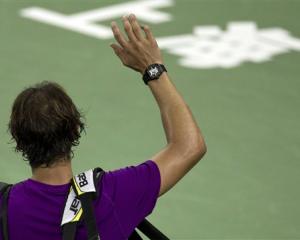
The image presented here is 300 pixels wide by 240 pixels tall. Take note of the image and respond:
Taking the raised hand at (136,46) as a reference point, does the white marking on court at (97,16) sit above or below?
below

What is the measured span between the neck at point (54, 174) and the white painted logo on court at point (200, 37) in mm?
4964

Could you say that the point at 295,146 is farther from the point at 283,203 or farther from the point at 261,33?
the point at 261,33

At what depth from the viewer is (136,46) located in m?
3.33

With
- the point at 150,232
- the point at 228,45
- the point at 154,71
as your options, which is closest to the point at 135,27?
the point at 154,71

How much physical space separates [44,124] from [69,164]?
19 centimetres

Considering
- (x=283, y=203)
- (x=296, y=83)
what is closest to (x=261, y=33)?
(x=296, y=83)

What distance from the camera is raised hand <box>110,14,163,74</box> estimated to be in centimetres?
329

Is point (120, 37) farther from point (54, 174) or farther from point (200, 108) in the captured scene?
point (200, 108)

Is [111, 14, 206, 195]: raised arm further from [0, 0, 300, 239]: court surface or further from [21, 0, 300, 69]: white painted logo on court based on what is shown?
[21, 0, 300, 69]: white painted logo on court

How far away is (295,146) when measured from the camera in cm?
671

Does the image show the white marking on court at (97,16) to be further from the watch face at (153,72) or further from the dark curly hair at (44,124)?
the dark curly hair at (44,124)

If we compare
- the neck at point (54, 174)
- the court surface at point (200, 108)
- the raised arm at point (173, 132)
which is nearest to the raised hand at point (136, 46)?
the raised arm at point (173, 132)

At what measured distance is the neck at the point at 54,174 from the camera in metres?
3.13

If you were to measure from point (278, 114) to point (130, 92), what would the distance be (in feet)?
4.13
